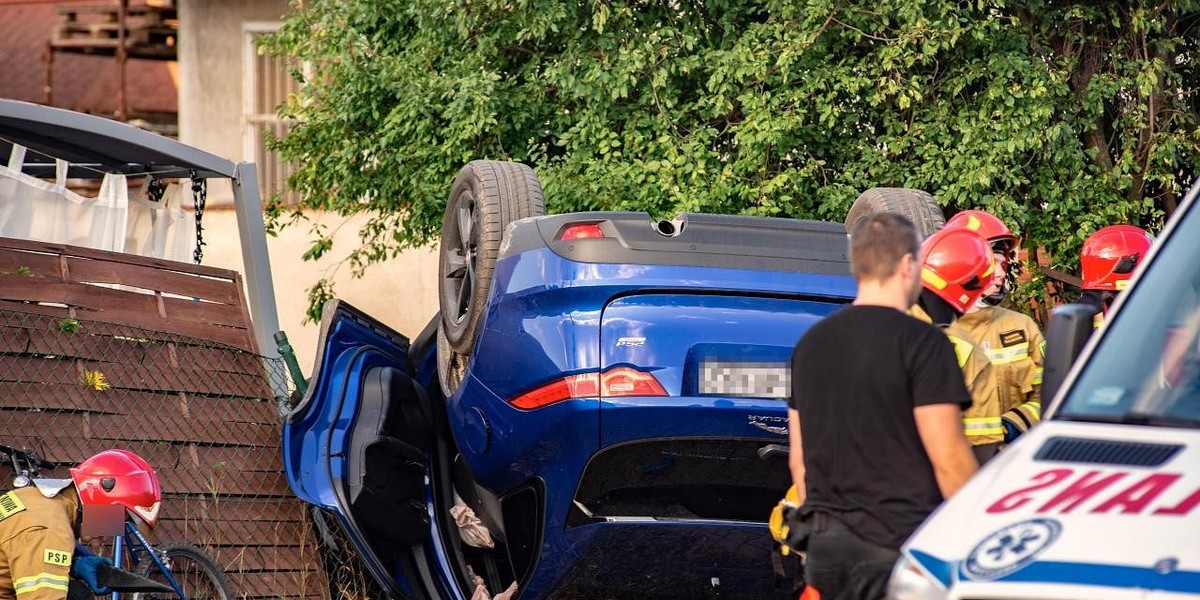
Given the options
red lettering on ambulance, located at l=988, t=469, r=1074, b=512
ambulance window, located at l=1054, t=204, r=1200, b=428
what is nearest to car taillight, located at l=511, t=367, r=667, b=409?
ambulance window, located at l=1054, t=204, r=1200, b=428

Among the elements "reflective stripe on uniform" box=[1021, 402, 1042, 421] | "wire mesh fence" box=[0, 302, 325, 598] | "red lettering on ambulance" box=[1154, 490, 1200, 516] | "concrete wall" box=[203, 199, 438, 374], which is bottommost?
"concrete wall" box=[203, 199, 438, 374]

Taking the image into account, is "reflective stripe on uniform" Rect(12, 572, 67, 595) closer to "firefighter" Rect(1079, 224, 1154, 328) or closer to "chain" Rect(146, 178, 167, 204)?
"chain" Rect(146, 178, 167, 204)

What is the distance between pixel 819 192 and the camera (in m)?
9.73

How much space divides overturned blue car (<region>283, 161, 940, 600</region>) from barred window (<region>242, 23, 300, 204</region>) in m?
9.75

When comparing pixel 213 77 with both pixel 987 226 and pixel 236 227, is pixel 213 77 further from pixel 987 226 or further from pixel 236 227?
pixel 987 226

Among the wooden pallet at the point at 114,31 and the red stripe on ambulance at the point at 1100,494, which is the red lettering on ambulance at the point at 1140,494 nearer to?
the red stripe on ambulance at the point at 1100,494

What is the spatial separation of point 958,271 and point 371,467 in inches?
106

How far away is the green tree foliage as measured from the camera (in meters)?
9.40

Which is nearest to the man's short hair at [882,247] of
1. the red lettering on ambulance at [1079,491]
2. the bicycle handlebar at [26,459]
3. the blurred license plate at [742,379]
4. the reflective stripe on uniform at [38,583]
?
the red lettering on ambulance at [1079,491]

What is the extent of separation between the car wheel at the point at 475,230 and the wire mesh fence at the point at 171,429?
4.13 feet

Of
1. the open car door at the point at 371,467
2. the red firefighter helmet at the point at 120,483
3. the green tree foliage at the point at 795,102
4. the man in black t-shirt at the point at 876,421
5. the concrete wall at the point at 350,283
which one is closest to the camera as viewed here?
the man in black t-shirt at the point at 876,421

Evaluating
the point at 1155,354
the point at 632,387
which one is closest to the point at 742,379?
the point at 632,387

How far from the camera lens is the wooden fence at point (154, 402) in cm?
679

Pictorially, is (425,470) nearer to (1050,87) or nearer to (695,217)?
(695,217)
